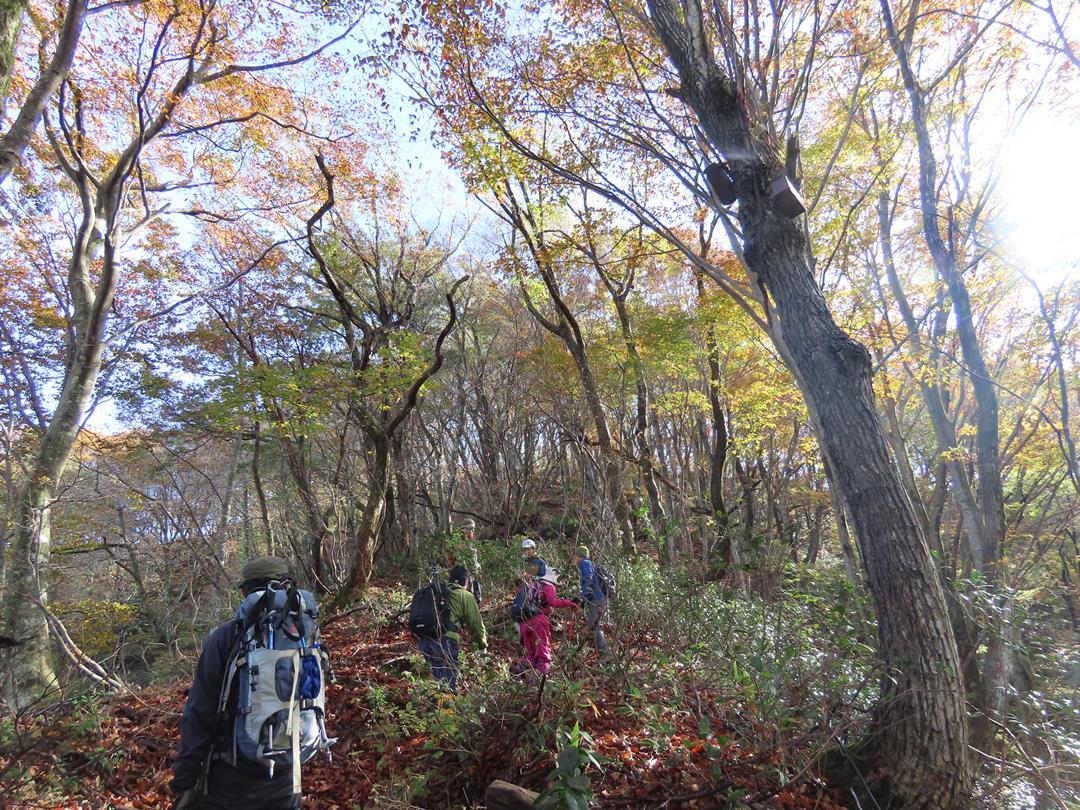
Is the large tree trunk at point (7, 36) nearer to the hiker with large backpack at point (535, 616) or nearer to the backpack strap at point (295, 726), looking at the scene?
the backpack strap at point (295, 726)

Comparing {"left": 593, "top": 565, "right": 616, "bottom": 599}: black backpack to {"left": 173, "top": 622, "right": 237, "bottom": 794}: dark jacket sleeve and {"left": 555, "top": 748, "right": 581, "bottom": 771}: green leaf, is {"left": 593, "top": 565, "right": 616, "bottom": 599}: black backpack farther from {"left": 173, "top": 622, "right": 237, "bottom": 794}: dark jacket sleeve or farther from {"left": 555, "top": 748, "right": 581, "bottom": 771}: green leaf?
{"left": 173, "top": 622, "right": 237, "bottom": 794}: dark jacket sleeve

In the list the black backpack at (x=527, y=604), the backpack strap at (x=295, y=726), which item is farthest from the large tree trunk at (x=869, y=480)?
the backpack strap at (x=295, y=726)

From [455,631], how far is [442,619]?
0.20 m

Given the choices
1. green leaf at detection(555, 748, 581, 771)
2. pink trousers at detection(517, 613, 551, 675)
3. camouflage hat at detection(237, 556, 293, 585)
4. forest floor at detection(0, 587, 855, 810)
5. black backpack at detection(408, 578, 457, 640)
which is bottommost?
forest floor at detection(0, 587, 855, 810)

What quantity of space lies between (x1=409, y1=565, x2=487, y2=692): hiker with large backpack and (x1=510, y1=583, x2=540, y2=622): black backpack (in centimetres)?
57

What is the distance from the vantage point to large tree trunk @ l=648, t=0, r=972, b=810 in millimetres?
2881

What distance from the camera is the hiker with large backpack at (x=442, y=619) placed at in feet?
16.1

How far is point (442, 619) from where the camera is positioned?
503cm

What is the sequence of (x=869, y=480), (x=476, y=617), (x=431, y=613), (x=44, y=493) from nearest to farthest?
(x=869, y=480)
(x=431, y=613)
(x=476, y=617)
(x=44, y=493)

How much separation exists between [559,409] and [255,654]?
29.2ft

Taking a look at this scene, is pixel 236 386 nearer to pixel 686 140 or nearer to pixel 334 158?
pixel 334 158

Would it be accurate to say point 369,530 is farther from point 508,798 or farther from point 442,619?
point 508,798

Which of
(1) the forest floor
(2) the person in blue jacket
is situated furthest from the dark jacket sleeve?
(2) the person in blue jacket

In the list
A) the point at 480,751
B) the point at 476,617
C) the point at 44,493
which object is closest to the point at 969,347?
the point at 476,617
